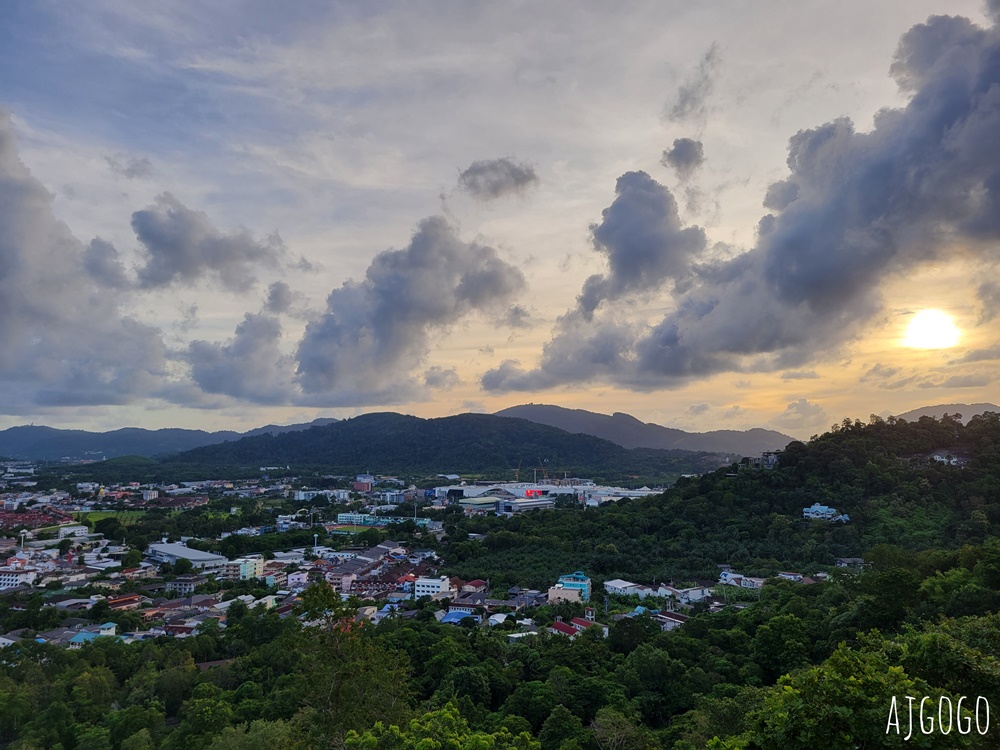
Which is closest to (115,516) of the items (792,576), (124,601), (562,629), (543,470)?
(124,601)

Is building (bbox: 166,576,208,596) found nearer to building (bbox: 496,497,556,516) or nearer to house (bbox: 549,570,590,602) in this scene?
house (bbox: 549,570,590,602)

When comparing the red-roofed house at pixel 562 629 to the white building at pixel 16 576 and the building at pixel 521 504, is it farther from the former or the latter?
the building at pixel 521 504

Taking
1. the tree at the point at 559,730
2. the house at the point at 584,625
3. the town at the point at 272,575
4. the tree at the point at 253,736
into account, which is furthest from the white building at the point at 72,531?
the tree at the point at 559,730

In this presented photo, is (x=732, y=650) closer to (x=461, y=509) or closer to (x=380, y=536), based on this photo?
(x=380, y=536)

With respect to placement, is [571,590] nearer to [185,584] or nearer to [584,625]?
[584,625]

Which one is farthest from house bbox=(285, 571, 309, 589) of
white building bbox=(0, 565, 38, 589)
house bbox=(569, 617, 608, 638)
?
house bbox=(569, 617, 608, 638)

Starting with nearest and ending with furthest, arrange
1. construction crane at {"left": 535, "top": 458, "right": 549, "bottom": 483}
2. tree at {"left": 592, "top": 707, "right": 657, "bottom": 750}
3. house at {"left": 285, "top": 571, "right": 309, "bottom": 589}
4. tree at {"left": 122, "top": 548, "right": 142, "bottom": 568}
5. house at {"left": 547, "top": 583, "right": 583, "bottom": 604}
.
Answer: tree at {"left": 592, "top": 707, "right": 657, "bottom": 750} < house at {"left": 547, "top": 583, "right": 583, "bottom": 604} < house at {"left": 285, "top": 571, "right": 309, "bottom": 589} < tree at {"left": 122, "top": 548, "right": 142, "bottom": 568} < construction crane at {"left": 535, "top": 458, "right": 549, "bottom": 483}

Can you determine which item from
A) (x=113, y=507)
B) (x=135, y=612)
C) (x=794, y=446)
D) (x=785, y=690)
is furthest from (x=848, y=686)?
(x=113, y=507)
